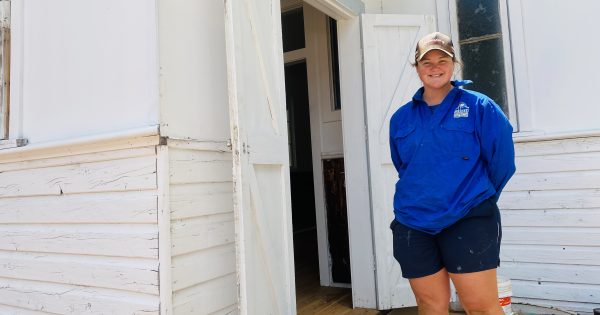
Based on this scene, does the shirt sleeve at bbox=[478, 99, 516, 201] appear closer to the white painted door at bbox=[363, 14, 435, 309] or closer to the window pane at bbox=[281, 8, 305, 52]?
the white painted door at bbox=[363, 14, 435, 309]

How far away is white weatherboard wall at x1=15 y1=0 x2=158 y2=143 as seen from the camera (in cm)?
211

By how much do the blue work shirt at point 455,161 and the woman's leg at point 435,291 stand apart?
21 cm

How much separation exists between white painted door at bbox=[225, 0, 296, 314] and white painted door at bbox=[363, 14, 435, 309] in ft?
3.93

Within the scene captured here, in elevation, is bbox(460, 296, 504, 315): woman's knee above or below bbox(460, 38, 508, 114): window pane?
below

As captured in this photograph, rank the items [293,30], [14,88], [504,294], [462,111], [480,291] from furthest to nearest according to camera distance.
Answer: [293,30]
[504,294]
[14,88]
[462,111]
[480,291]

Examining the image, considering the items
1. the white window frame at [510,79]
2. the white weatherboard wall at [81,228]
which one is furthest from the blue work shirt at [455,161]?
the white window frame at [510,79]

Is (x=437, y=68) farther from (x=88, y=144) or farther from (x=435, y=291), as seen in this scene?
(x=88, y=144)

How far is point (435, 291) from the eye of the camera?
6.12ft

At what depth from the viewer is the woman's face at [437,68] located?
189 cm

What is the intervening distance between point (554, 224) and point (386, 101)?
5.53ft

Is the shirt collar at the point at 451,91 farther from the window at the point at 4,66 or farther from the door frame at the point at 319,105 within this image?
the window at the point at 4,66

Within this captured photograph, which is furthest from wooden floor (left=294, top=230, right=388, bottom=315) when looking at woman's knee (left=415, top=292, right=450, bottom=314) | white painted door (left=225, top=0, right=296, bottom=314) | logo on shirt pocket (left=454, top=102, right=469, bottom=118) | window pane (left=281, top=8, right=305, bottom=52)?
window pane (left=281, top=8, right=305, bottom=52)

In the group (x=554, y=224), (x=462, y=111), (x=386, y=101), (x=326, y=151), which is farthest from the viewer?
(x=326, y=151)

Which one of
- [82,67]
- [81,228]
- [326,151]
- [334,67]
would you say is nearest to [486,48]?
[334,67]
